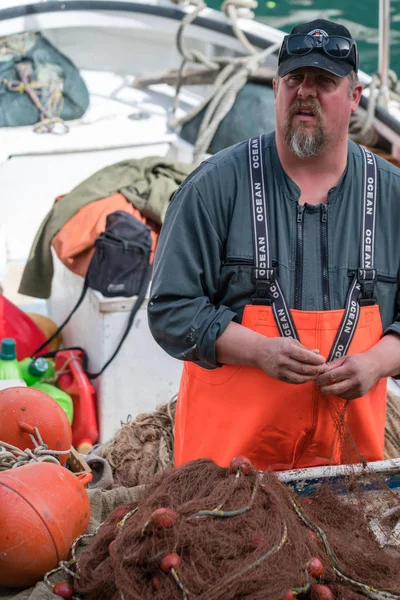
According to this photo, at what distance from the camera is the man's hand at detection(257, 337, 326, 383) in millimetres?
2510

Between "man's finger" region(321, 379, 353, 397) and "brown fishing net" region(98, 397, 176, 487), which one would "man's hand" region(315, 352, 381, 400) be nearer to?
"man's finger" region(321, 379, 353, 397)

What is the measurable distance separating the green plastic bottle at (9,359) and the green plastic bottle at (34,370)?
0.21 meters

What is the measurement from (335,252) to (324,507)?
85cm

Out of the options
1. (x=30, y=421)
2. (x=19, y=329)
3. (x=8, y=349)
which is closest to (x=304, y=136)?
(x=30, y=421)

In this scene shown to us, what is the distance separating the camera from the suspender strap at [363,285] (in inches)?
106

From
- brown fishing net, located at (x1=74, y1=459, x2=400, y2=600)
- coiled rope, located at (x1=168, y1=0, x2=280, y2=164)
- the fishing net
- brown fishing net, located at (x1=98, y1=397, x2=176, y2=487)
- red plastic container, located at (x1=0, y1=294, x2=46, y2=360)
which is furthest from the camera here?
the fishing net

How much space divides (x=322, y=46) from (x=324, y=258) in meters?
0.69

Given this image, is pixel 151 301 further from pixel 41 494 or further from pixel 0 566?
pixel 0 566

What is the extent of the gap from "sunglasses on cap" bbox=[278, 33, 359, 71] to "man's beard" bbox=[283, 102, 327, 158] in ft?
0.58

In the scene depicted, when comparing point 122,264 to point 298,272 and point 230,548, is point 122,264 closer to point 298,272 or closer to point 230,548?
point 298,272

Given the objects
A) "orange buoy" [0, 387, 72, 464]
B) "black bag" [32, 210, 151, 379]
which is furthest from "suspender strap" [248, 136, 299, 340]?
"black bag" [32, 210, 151, 379]

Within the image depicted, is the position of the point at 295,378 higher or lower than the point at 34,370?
higher

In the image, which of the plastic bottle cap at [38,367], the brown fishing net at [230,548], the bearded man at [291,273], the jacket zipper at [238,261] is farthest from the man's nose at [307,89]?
the plastic bottle cap at [38,367]

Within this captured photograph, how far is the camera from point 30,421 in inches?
109
